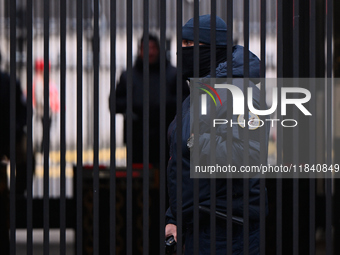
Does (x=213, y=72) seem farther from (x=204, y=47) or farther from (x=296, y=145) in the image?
(x=296, y=145)

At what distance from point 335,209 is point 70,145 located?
1.63 metres

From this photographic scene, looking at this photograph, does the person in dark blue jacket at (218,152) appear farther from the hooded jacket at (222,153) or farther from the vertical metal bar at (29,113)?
the vertical metal bar at (29,113)

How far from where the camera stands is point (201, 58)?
279 cm

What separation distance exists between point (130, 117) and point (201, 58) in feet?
1.50

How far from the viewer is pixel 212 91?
9.02 feet

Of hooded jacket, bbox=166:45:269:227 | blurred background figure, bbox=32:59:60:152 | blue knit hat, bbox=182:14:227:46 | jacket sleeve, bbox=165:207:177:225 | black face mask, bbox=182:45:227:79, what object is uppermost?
blue knit hat, bbox=182:14:227:46

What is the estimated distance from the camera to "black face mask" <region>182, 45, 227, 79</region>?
279 centimetres

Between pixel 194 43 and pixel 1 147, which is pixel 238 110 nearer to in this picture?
pixel 194 43

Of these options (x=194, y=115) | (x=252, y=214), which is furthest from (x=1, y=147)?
(x=252, y=214)

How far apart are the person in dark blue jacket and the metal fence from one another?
0.07m

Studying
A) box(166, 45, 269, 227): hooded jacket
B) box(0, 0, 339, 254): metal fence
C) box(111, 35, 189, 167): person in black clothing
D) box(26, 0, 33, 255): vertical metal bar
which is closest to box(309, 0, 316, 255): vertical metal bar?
box(0, 0, 339, 254): metal fence

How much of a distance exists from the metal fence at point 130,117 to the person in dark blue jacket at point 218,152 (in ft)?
0.24

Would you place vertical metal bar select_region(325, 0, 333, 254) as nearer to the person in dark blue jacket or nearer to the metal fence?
the metal fence

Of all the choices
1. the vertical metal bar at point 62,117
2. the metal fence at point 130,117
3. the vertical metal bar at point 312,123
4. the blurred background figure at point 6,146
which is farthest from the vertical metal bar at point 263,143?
the blurred background figure at point 6,146
